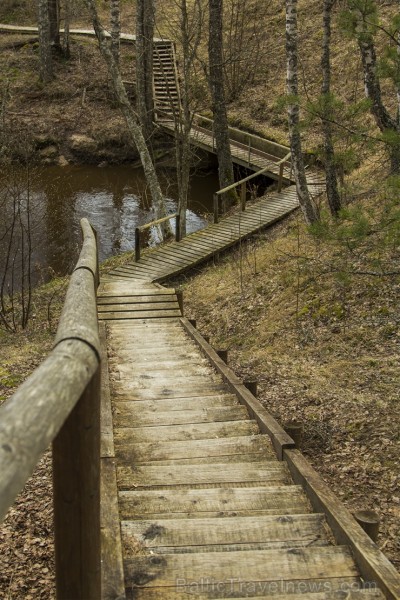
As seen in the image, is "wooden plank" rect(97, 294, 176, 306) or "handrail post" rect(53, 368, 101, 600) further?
"wooden plank" rect(97, 294, 176, 306)

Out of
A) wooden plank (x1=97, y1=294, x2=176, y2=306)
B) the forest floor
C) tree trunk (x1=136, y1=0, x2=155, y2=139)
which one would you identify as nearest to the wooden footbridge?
the forest floor

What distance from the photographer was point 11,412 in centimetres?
145

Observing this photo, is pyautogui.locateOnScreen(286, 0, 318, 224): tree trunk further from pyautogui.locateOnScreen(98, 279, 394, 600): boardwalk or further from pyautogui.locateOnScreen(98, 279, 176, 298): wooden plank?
pyautogui.locateOnScreen(98, 279, 394, 600): boardwalk

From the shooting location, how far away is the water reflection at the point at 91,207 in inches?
693

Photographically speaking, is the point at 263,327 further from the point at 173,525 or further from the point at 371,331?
the point at 173,525

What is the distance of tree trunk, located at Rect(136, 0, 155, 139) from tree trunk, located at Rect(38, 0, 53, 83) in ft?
21.5

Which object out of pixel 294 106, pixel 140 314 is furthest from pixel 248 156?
pixel 140 314

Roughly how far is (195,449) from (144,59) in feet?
70.4

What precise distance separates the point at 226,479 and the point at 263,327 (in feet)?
20.5

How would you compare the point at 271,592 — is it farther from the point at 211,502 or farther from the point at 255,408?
the point at 255,408

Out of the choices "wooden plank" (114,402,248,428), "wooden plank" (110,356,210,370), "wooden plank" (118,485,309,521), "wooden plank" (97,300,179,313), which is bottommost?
"wooden plank" (97,300,179,313)

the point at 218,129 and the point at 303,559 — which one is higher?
the point at 218,129

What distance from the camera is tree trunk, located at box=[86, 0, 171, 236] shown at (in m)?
14.3

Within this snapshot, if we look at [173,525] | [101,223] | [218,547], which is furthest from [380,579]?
[101,223]
